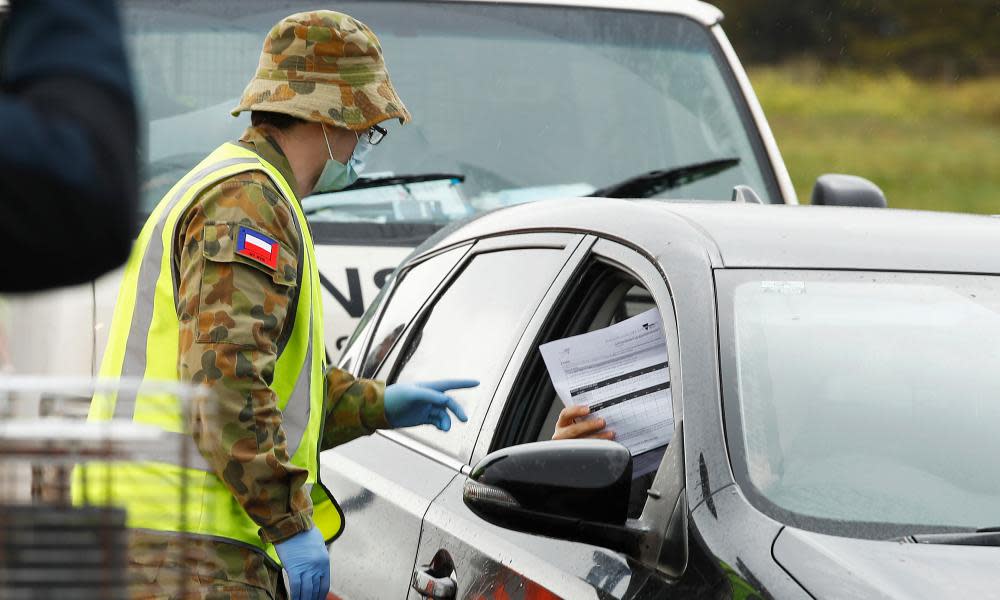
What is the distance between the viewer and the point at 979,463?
2.92m

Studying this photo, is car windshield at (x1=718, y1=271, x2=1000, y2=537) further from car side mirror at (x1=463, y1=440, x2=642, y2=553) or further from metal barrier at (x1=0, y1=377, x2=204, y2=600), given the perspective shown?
metal barrier at (x1=0, y1=377, x2=204, y2=600)

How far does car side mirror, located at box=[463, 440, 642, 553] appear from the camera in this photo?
2789mm

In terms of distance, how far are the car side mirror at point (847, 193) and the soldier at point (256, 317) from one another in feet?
8.65

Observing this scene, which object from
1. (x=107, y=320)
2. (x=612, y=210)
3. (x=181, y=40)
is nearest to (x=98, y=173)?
(x=612, y=210)

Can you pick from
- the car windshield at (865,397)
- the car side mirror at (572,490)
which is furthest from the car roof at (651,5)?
the car side mirror at (572,490)

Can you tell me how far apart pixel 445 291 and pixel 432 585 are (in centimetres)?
101

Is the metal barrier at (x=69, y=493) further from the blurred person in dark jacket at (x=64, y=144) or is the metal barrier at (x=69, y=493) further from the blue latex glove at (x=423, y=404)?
the blue latex glove at (x=423, y=404)

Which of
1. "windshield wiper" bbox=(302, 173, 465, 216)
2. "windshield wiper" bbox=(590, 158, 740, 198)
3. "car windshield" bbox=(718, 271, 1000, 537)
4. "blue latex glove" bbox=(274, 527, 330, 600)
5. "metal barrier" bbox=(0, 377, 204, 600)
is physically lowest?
"windshield wiper" bbox=(302, 173, 465, 216)

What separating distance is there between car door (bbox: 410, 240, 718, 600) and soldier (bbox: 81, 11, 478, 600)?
0.84 ft

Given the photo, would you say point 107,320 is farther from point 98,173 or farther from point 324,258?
point 98,173

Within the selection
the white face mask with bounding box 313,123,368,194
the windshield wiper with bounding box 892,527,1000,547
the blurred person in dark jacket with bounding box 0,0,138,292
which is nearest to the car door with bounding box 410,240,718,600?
the windshield wiper with bounding box 892,527,1000,547

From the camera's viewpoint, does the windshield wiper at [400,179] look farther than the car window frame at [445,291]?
Yes

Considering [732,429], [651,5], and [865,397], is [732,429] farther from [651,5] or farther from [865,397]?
[651,5]

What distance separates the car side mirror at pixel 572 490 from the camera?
279 cm
